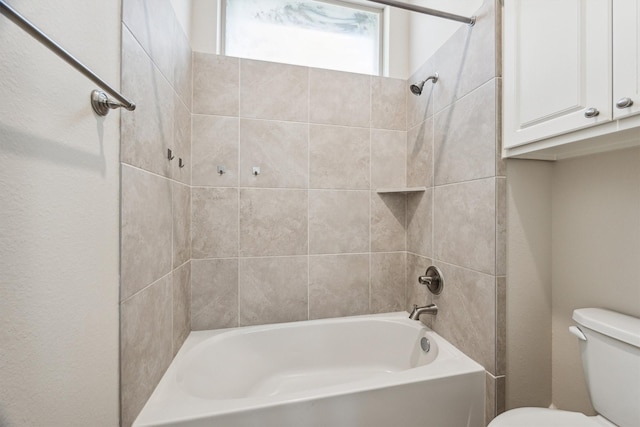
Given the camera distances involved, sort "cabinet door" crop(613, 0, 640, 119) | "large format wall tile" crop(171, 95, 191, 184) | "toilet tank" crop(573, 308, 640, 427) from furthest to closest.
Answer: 1. "large format wall tile" crop(171, 95, 191, 184)
2. "toilet tank" crop(573, 308, 640, 427)
3. "cabinet door" crop(613, 0, 640, 119)

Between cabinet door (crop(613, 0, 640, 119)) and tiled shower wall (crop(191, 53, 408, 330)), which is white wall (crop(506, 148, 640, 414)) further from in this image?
tiled shower wall (crop(191, 53, 408, 330))

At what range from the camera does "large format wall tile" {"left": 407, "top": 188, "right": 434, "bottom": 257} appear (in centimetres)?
162

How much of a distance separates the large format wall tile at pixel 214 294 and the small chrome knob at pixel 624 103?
1.71 meters

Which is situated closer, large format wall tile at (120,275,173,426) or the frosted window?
large format wall tile at (120,275,173,426)

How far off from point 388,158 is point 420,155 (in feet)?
0.73

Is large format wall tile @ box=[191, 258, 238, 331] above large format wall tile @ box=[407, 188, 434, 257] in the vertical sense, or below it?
below

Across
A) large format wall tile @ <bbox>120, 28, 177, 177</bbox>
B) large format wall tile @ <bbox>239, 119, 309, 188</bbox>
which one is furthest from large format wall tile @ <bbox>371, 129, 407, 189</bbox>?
large format wall tile @ <bbox>120, 28, 177, 177</bbox>

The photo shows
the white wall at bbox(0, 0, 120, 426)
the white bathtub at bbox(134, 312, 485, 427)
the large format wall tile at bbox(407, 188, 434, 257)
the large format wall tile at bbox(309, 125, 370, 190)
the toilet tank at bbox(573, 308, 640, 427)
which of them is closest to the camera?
the white wall at bbox(0, 0, 120, 426)

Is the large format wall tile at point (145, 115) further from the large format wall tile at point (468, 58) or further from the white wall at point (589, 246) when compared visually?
the white wall at point (589, 246)

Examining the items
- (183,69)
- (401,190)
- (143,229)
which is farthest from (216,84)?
(401,190)

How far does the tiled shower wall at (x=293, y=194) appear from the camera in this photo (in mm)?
1614

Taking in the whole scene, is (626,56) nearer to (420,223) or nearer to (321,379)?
(420,223)

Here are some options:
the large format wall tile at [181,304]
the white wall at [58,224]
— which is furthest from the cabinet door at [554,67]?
the large format wall tile at [181,304]

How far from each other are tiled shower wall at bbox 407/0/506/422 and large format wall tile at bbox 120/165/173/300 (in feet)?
4.52
